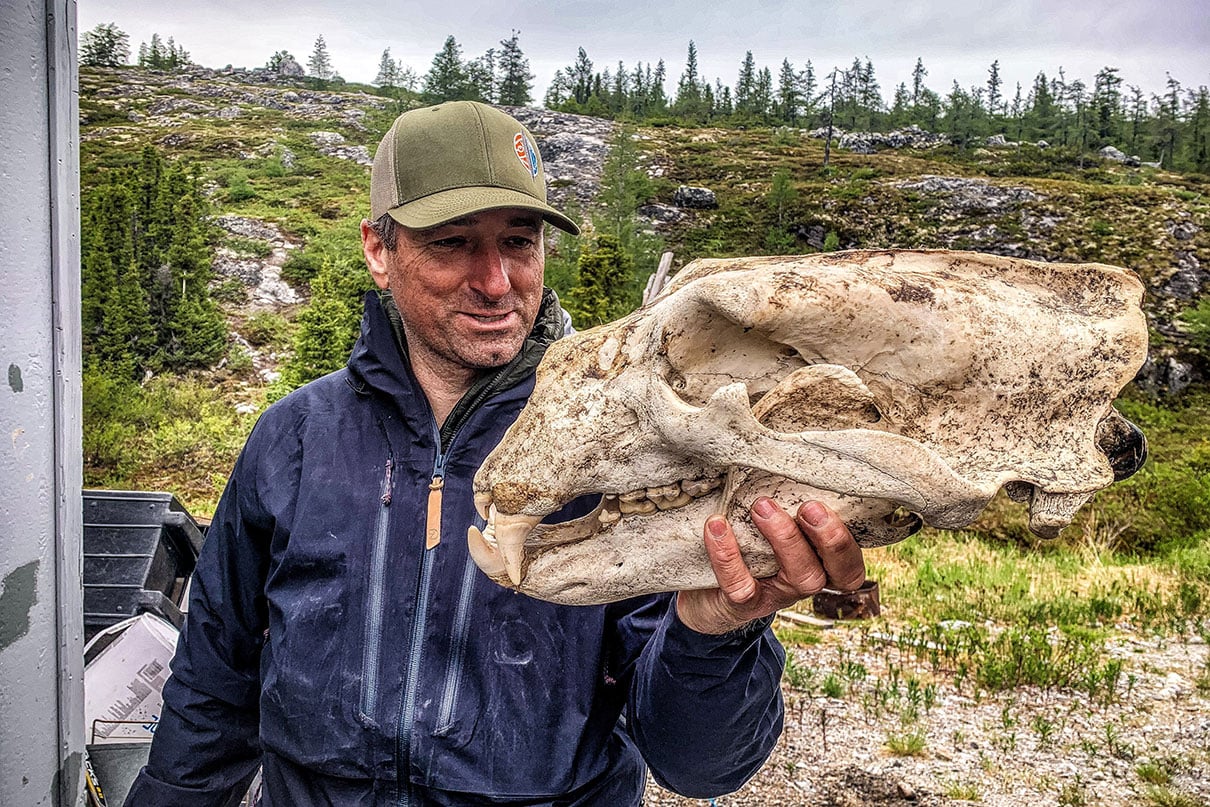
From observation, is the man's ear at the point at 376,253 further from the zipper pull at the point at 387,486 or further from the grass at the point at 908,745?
the grass at the point at 908,745

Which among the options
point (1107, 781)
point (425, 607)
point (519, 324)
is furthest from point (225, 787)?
point (1107, 781)

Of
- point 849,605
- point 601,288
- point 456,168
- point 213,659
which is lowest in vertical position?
point 849,605

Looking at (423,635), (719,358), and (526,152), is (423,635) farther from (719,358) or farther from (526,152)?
(526,152)

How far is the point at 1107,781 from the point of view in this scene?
5.51 meters

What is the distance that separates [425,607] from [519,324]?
0.96m

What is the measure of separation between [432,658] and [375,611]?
9.2 inches

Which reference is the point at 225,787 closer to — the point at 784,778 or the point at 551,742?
the point at 551,742

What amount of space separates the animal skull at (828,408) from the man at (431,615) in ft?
1.19

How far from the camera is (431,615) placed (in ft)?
8.06

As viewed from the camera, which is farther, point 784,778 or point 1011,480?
point 784,778

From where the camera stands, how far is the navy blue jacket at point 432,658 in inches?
92.9

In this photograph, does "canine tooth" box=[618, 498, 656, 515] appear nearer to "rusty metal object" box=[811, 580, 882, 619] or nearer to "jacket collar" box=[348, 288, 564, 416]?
"jacket collar" box=[348, 288, 564, 416]

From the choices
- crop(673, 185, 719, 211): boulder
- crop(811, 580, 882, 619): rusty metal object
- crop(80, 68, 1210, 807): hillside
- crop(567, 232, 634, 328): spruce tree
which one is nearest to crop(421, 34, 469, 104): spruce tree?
crop(80, 68, 1210, 807): hillside

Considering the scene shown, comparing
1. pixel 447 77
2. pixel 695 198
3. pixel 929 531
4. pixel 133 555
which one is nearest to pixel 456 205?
pixel 133 555
